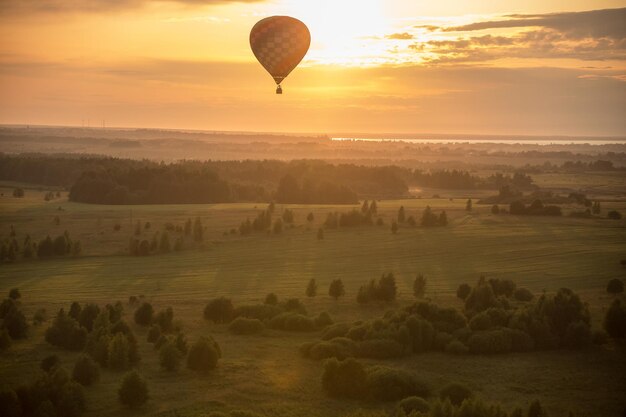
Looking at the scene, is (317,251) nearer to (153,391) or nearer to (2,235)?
(2,235)

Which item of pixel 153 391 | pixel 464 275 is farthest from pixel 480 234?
pixel 153 391

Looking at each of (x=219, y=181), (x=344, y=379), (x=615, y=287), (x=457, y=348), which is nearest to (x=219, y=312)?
(x=344, y=379)

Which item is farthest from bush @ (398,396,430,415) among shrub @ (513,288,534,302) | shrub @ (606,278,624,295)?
shrub @ (606,278,624,295)

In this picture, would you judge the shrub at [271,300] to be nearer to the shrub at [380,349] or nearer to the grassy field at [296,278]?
the grassy field at [296,278]

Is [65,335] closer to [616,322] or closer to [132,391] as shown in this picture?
[132,391]

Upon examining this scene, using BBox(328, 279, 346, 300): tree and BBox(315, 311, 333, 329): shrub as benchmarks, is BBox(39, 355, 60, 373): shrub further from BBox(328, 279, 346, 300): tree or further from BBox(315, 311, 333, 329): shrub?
BBox(328, 279, 346, 300): tree

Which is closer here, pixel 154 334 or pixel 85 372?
pixel 85 372
